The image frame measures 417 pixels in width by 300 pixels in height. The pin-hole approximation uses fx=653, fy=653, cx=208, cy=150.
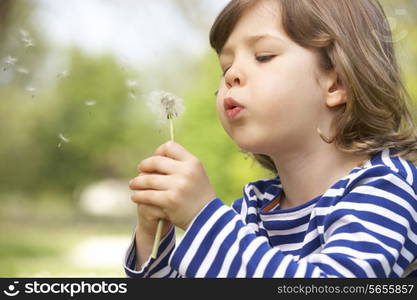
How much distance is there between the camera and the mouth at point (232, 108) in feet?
3.92

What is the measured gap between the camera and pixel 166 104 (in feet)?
3.87

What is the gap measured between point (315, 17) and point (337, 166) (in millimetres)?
298

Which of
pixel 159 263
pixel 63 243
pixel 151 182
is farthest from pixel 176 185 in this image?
pixel 63 243

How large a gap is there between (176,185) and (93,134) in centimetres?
1259

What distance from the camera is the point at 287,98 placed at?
1.21 metres

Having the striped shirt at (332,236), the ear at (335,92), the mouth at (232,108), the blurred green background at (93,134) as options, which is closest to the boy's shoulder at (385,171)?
the striped shirt at (332,236)

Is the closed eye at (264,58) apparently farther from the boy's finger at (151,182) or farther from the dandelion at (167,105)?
the boy's finger at (151,182)

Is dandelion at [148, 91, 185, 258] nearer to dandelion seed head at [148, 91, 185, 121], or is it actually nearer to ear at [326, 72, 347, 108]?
dandelion seed head at [148, 91, 185, 121]

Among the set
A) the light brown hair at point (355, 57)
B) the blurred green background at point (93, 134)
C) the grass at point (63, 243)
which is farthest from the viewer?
the grass at point (63, 243)

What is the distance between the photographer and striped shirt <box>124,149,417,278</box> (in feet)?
3.32

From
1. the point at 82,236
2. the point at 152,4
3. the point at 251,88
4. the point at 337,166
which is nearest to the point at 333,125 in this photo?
the point at 337,166

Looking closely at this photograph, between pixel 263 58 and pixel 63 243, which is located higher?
pixel 63 243

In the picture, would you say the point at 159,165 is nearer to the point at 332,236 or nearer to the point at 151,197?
the point at 151,197

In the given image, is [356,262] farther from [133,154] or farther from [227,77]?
[133,154]
